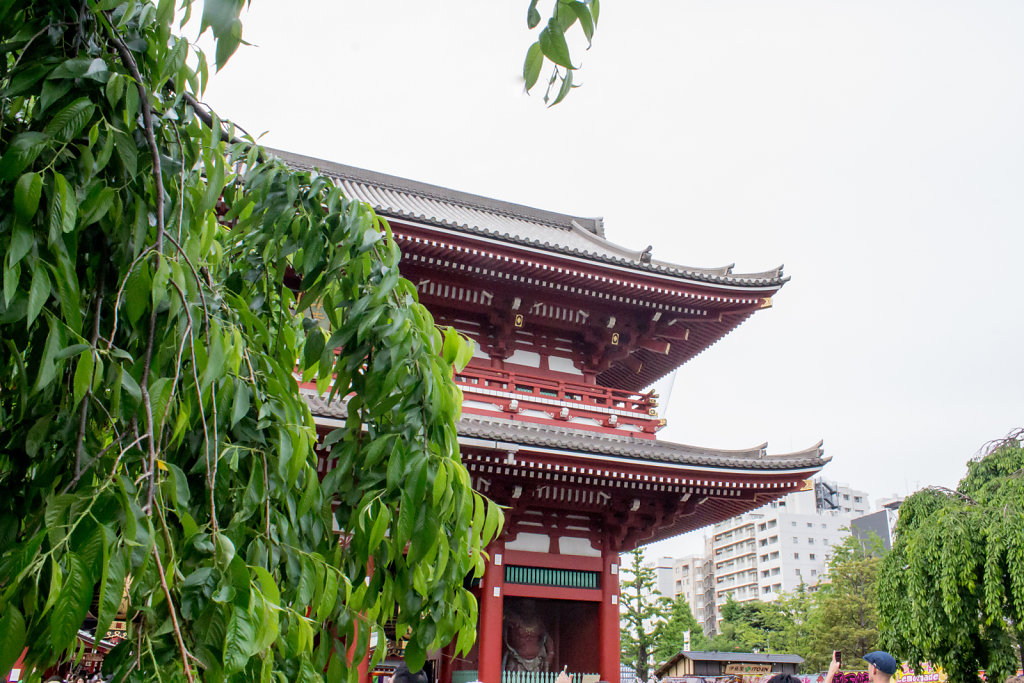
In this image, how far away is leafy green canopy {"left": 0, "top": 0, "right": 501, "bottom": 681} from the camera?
4.00ft

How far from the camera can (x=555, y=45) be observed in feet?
3.90

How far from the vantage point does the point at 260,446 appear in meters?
1.79

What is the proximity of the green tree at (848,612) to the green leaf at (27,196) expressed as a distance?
3085 centimetres

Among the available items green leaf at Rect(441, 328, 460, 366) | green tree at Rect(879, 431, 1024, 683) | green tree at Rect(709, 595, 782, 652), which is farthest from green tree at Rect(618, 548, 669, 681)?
green leaf at Rect(441, 328, 460, 366)

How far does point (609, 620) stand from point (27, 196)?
8482 millimetres

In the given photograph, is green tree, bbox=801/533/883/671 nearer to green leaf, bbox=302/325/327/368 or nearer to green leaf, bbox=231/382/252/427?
green leaf, bbox=302/325/327/368

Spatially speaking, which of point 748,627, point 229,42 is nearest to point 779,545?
point 748,627

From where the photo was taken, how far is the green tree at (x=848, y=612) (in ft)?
93.5

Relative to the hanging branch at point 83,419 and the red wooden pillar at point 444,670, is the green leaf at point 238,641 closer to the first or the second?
the hanging branch at point 83,419

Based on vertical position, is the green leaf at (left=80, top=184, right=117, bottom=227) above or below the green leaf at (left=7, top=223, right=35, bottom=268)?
above

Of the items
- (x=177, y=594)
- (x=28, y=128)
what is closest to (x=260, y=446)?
(x=177, y=594)

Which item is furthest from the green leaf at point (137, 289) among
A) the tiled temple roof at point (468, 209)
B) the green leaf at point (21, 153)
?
the tiled temple roof at point (468, 209)

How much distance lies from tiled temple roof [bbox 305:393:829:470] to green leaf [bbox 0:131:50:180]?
5.60m

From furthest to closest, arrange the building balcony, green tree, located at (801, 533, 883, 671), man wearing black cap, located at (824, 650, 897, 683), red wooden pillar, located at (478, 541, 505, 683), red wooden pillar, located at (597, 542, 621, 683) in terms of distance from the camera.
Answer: green tree, located at (801, 533, 883, 671)
the building balcony
red wooden pillar, located at (597, 542, 621, 683)
red wooden pillar, located at (478, 541, 505, 683)
man wearing black cap, located at (824, 650, 897, 683)
